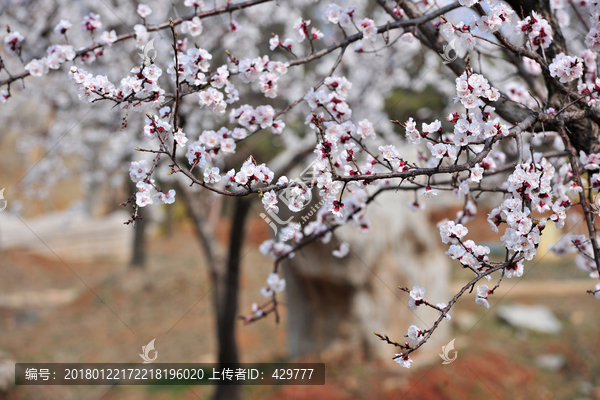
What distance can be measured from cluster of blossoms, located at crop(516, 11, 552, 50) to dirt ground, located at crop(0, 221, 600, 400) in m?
3.97

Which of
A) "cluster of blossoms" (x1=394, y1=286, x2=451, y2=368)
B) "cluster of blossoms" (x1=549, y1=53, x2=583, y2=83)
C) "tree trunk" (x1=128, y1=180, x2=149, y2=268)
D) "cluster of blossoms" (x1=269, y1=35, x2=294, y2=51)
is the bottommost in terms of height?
"cluster of blossoms" (x1=394, y1=286, x2=451, y2=368)

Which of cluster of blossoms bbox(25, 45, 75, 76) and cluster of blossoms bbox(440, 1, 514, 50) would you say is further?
cluster of blossoms bbox(25, 45, 75, 76)

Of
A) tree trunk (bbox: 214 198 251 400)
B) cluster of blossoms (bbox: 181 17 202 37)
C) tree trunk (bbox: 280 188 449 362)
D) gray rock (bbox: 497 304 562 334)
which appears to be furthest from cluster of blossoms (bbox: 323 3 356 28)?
gray rock (bbox: 497 304 562 334)

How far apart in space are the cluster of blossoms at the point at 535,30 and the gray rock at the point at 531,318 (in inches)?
243

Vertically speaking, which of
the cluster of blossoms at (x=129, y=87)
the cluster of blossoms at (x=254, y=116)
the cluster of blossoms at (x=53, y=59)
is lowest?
the cluster of blossoms at (x=129, y=87)

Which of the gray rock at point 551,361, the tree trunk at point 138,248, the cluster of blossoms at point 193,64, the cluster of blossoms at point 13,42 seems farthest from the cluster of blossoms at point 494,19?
the tree trunk at point 138,248

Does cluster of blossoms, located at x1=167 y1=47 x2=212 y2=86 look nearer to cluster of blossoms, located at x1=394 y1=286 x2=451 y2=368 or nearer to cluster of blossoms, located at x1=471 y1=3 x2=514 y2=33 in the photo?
cluster of blossoms, located at x1=471 y1=3 x2=514 y2=33

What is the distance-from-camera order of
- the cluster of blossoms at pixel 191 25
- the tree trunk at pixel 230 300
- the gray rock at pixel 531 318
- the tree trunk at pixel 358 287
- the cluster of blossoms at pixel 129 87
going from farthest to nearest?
the gray rock at pixel 531 318 < the tree trunk at pixel 358 287 < the tree trunk at pixel 230 300 < the cluster of blossoms at pixel 191 25 < the cluster of blossoms at pixel 129 87

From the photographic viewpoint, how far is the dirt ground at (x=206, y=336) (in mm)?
4855

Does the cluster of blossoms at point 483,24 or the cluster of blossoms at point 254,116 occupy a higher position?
the cluster of blossoms at point 254,116

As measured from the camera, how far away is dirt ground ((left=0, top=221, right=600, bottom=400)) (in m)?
4.86

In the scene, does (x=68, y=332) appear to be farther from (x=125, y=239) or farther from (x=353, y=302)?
(x=353, y=302)

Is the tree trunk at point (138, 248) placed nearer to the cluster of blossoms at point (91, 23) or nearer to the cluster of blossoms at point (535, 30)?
the cluster of blossoms at point (91, 23)

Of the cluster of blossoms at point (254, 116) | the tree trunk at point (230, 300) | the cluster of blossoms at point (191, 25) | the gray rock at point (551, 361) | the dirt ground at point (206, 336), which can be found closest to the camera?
the cluster of blossoms at point (254, 116)
